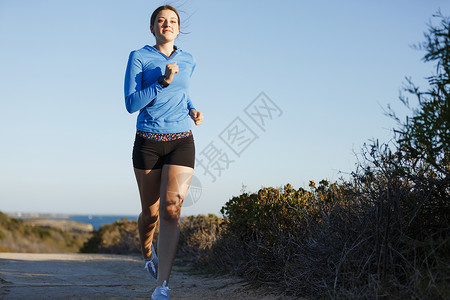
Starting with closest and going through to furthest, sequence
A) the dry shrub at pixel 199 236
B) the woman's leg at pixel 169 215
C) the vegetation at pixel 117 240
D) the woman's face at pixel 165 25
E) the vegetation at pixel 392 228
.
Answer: the vegetation at pixel 392 228
the woman's leg at pixel 169 215
the woman's face at pixel 165 25
the dry shrub at pixel 199 236
the vegetation at pixel 117 240

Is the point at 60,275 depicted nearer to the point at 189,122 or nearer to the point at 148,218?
the point at 148,218

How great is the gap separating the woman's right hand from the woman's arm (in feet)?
0.35

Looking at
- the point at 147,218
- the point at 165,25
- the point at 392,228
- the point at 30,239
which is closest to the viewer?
the point at 392,228

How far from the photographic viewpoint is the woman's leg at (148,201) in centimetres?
449

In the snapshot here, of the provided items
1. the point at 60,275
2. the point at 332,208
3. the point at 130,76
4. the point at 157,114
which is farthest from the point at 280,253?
the point at 60,275

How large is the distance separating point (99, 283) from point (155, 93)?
3069 millimetres

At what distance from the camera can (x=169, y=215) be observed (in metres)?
4.27

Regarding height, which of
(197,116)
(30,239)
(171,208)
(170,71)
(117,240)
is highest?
(170,71)

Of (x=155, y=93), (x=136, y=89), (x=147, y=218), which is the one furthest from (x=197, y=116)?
(x=147, y=218)

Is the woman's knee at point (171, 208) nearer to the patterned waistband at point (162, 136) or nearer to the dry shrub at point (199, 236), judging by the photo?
the patterned waistband at point (162, 136)

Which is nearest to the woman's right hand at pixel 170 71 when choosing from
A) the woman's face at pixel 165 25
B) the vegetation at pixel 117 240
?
the woman's face at pixel 165 25

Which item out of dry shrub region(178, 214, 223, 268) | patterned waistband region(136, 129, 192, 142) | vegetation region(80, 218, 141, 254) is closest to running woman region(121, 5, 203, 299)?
patterned waistband region(136, 129, 192, 142)

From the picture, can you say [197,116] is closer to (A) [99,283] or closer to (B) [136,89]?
(B) [136,89]

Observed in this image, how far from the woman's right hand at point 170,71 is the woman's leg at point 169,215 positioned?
0.83 m
